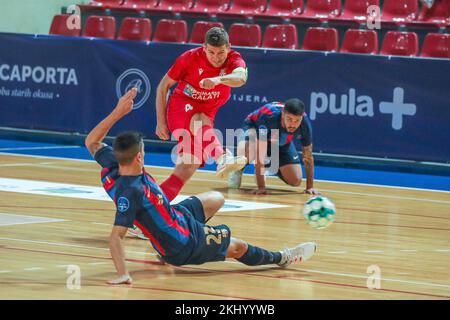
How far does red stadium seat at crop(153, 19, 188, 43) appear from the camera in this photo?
20.8 m

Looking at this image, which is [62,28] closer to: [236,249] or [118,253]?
[236,249]

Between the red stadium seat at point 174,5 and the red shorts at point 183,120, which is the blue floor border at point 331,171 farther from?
the red shorts at point 183,120

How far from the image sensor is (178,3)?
22672 millimetres

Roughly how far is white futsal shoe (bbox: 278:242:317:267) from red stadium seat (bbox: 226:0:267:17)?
12.9 m

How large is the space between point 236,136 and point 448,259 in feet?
28.1

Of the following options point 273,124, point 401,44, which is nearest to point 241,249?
point 273,124

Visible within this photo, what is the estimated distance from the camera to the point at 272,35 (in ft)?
66.0

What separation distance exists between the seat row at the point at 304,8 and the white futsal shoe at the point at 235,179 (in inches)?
255

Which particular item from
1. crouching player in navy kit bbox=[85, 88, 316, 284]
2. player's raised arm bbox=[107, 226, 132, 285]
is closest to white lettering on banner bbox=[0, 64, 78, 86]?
crouching player in navy kit bbox=[85, 88, 316, 284]

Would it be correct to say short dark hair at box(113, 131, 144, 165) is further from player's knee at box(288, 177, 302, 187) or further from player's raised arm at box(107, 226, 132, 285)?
player's knee at box(288, 177, 302, 187)

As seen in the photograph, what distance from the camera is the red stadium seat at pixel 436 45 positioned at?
18516 millimetres

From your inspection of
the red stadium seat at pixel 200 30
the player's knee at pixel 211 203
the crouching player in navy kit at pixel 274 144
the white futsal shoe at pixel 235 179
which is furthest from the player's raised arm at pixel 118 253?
the red stadium seat at pixel 200 30
